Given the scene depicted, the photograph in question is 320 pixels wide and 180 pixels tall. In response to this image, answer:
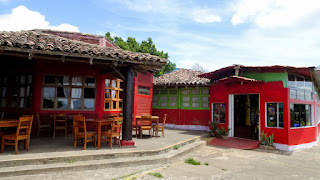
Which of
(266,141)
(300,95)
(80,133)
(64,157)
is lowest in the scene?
(266,141)

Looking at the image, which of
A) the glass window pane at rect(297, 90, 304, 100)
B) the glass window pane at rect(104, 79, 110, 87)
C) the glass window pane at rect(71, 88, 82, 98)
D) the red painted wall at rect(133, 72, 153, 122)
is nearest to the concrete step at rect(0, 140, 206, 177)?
the glass window pane at rect(71, 88, 82, 98)

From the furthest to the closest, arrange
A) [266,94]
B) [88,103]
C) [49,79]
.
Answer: [266,94] → [88,103] → [49,79]

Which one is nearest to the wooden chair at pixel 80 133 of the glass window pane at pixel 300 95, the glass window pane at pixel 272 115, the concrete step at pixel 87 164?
the concrete step at pixel 87 164

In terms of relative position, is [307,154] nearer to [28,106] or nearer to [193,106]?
[193,106]

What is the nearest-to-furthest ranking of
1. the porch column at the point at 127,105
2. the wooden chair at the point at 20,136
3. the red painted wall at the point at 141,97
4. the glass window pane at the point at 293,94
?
the wooden chair at the point at 20,136 → the porch column at the point at 127,105 → the glass window pane at the point at 293,94 → the red painted wall at the point at 141,97

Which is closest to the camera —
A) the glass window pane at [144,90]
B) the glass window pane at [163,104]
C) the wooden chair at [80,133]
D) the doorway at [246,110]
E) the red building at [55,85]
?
the wooden chair at [80,133]

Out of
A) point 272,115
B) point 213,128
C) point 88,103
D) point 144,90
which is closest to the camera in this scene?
point 88,103

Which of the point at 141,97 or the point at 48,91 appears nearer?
the point at 48,91

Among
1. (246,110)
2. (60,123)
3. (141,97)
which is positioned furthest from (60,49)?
(246,110)

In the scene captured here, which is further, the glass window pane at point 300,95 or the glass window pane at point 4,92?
the glass window pane at point 300,95

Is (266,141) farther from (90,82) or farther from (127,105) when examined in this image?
(90,82)

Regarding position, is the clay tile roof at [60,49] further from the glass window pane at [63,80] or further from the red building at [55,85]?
the glass window pane at [63,80]

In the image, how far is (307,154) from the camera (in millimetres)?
8227

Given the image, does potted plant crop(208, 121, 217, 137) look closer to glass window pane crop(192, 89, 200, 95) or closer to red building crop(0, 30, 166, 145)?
glass window pane crop(192, 89, 200, 95)
